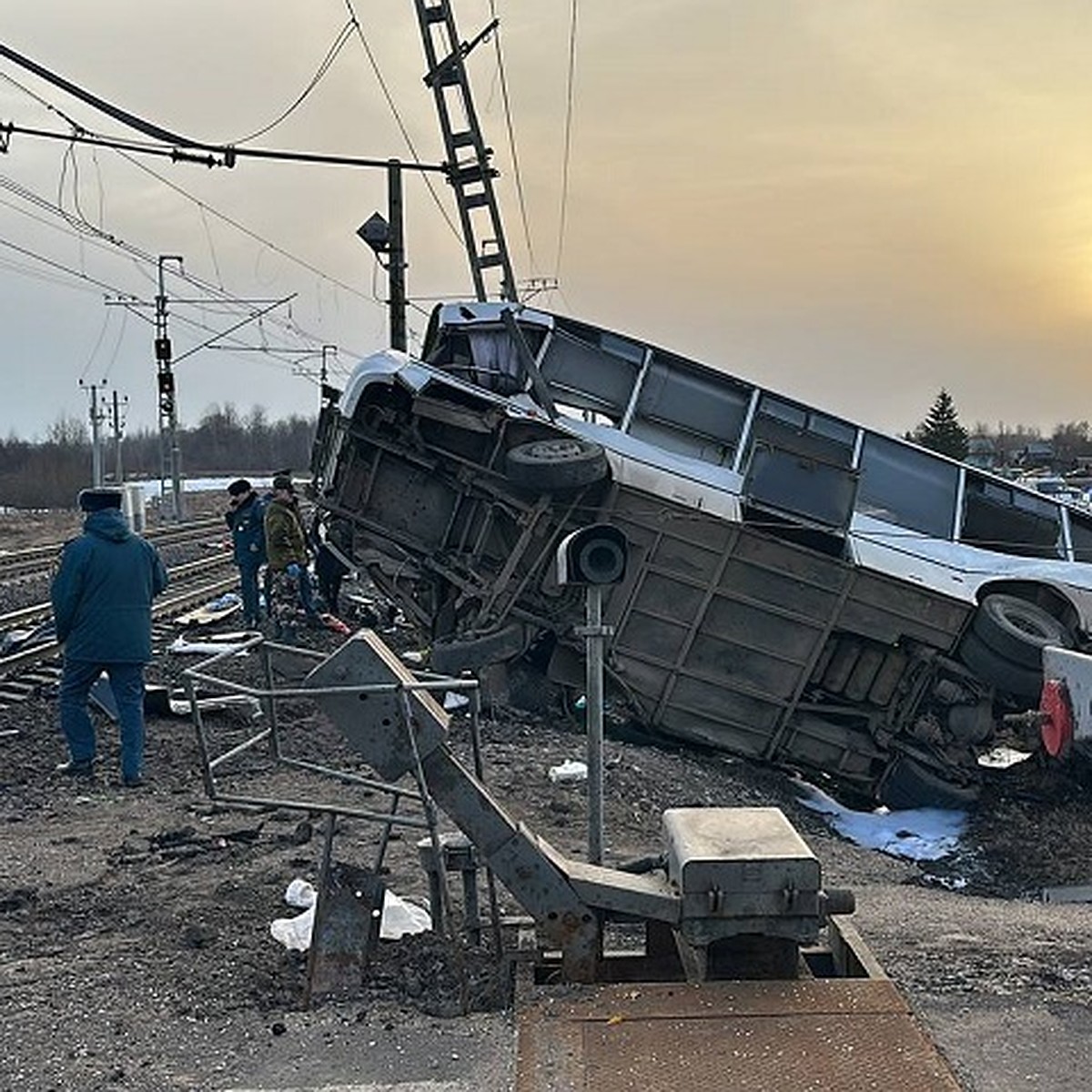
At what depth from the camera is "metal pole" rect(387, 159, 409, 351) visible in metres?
16.3

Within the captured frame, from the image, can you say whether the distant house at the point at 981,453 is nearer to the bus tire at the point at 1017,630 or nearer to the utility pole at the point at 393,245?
the utility pole at the point at 393,245

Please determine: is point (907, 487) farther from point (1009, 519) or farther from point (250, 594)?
point (250, 594)

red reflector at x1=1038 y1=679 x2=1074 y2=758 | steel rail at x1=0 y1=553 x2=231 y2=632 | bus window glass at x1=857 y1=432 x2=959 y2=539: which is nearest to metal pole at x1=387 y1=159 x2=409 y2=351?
steel rail at x1=0 y1=553 x2=231 y2=632

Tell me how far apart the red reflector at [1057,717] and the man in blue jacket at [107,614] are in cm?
554

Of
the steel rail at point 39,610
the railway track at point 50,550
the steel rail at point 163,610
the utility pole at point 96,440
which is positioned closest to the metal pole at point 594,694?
the steel rail at point 163,610

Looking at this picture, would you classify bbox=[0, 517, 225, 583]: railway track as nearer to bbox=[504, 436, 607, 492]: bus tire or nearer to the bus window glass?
bbox=[504, 436, 607, 492]: bus tire

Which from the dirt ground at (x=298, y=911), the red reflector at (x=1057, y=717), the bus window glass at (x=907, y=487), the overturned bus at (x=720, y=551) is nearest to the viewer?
the dirt ground at (x=298, y=911)

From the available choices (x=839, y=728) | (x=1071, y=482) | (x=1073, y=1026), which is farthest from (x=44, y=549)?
(x=1071, y=482)

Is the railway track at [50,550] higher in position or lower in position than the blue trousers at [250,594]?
lower

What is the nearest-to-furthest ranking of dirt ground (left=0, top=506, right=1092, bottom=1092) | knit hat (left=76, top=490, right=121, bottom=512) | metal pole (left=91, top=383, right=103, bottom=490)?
1. dirt ground (left=0, top=506, right=1092, bottom=1092)
2. knit hat (left=76, top=490, right=121, bottom=512)
3. metal pole (left=91, top=383, right=103, bottom=490)

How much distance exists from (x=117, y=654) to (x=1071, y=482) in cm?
4885

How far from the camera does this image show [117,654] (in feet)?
26.2

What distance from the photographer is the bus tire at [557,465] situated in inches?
379

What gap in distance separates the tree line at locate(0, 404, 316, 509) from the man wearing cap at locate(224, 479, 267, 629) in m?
54.2
